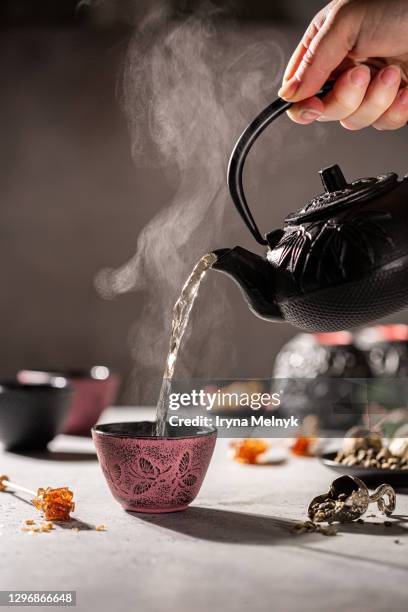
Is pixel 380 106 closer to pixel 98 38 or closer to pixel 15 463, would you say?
pixel 15 463

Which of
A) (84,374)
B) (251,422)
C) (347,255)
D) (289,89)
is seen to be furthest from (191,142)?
(347,255)

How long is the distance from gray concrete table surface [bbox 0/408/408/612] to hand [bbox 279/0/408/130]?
2.11 ft

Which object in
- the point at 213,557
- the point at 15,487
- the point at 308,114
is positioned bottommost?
the point at 213,557

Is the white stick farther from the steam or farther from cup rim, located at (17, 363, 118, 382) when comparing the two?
the steam

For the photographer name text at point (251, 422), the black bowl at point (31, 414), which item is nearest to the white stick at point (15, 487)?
the black bowl at point (31, 414)

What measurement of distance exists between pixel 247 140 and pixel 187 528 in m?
0.55

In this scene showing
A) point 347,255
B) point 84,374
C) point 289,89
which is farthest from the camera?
point 84,374

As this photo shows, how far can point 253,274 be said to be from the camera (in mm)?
1108

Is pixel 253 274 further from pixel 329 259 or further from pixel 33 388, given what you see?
pixel 33 388

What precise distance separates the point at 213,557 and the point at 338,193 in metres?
0.53

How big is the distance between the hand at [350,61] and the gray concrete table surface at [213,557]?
2.11ft

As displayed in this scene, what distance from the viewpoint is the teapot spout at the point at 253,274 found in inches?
43.4

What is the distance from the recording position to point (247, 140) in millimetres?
1073

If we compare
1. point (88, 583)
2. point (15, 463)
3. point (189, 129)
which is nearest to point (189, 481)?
point (88, 583)
